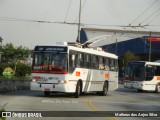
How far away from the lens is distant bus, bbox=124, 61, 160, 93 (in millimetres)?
39781

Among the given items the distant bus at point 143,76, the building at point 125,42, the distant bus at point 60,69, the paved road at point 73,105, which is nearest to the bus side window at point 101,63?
the distant bus at point 60,69

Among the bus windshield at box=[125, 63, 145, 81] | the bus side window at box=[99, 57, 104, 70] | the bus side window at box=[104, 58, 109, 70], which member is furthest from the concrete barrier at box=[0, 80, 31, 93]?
the bus windshield at box=[125, 63, 145, 81]

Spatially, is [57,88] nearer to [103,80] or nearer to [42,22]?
[103,80]

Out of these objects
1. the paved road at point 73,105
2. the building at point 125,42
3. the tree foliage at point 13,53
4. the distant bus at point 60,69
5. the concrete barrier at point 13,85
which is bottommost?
the paved road at point 73,105

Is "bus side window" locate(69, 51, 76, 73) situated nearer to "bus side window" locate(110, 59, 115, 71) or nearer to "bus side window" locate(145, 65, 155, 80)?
"bus side window" locate(110, 59, 115, 71)

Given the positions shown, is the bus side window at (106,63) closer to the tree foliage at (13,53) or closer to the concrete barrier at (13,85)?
the concrete barrier at (13,85)

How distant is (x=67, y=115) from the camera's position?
1597 cm

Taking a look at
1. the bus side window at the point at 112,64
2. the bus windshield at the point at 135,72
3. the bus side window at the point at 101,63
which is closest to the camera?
the bus side window at the point at 101,63

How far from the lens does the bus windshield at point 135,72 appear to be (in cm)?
3991

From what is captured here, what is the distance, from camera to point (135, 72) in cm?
4028

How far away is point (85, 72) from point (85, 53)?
3.53 feet

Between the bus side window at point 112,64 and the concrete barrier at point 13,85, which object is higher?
the bus side window at point 112,64

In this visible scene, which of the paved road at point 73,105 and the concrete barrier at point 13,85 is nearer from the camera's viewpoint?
the paved road at point 73,105

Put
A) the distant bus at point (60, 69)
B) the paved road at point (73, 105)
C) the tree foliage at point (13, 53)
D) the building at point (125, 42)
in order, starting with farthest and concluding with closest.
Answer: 1. the building at point (125, 42)
2. the tree foliage at point (13, 53)
3. the distant bus at point (60, 69)
4. the paved road at point (73, 105)
